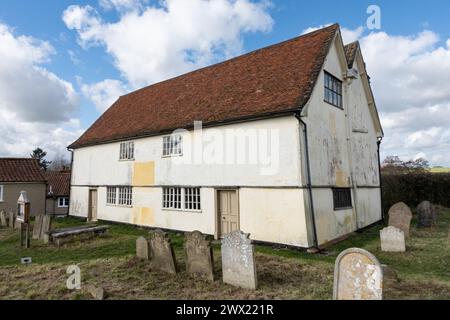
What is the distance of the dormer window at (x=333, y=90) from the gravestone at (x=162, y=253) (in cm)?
942

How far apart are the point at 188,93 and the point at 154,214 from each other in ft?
24.0

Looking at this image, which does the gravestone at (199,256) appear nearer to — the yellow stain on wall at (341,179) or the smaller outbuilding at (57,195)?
the yellow stain on wall at (341,179)

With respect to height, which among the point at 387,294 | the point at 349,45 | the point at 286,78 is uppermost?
the point at 349,45

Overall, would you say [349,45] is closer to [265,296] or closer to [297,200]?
[297,200]

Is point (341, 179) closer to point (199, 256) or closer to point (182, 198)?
point (182, 198)

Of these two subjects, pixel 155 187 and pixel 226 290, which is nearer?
pixel 226 290

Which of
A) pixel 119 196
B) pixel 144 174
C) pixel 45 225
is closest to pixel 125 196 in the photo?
pixel 119 196

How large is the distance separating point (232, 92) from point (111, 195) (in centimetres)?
1023

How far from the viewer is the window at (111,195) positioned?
19.7 metres

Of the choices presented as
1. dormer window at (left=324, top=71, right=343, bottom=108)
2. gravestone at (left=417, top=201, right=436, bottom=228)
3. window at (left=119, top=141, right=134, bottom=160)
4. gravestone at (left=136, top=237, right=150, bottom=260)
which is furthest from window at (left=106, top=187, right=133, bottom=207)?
gravestone at (left=417, top=201, right=436, bottom=228)

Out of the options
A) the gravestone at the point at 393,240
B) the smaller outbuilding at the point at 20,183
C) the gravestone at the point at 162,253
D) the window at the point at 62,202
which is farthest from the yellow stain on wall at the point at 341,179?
the window at the point at 62,202

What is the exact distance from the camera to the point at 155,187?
1695 cm

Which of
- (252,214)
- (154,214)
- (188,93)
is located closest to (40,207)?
(154,214)

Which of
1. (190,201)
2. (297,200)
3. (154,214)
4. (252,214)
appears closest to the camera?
(297,200)
